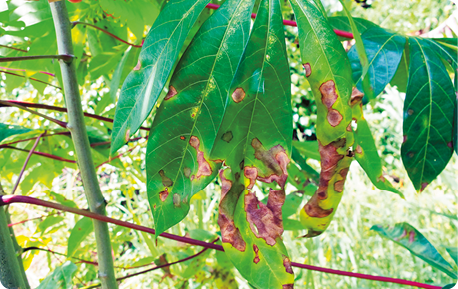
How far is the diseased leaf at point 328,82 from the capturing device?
325mm

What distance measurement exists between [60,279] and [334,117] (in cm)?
45

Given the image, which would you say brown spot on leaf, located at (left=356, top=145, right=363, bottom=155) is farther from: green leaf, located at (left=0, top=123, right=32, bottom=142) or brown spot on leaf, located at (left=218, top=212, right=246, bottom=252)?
green leaf, located at (left=0, top=123, right=32, bottom=142)

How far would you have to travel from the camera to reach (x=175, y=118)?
1.20 ft

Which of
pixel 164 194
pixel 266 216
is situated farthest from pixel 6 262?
pixel 266 216

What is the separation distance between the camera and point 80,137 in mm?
452

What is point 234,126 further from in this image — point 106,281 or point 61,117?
point 61,117

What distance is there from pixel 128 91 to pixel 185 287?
77 cm

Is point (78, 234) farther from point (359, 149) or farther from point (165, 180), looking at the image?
point (359, 149)

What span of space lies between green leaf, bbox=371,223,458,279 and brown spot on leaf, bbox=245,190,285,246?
0.37 meters

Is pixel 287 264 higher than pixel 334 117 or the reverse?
the reverse

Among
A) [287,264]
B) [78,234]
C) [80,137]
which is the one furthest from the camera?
[78,234]

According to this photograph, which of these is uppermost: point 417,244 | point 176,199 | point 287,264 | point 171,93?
point 171,93

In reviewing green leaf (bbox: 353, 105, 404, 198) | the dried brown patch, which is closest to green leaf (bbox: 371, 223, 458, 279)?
Answer: green leaf (bbox: 353, 105, 404, 198)

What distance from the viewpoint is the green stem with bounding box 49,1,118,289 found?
17.1 inches
